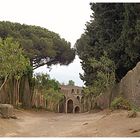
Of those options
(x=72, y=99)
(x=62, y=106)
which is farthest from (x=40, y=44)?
(x=72, y=99)

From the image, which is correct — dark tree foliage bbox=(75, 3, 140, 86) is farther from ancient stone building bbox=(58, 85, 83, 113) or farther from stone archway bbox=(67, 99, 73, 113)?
stone archway bbox=(67, 99, 73, 113)

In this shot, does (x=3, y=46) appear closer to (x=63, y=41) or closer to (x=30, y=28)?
(x=30, y=28)

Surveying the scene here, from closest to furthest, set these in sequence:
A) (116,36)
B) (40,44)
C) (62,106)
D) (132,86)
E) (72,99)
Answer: (132,86) < (116,36) < (40,44) < (62,106) < (72,99)

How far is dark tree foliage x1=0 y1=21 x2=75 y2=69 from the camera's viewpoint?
31.5m

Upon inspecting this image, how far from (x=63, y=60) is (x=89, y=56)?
898cm

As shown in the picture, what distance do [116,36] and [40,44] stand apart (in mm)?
10218

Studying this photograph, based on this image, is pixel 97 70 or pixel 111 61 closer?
pixel 111 61

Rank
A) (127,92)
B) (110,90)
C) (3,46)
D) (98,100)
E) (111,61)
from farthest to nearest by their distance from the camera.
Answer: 1. (98,100)
2. (110,90)
3. (111,61)
4. (127,92)
5. (3,46)

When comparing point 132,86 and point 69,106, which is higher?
point 132,86

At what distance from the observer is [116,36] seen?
23.8 metres

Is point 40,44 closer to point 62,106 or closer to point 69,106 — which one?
point 62,106

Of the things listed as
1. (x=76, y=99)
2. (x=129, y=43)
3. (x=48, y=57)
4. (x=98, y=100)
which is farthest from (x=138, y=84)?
(x=76, y=99)

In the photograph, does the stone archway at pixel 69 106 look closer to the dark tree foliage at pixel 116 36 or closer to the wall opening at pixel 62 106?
the wall opening at pixel 62 106

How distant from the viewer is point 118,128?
1131 centimetres
